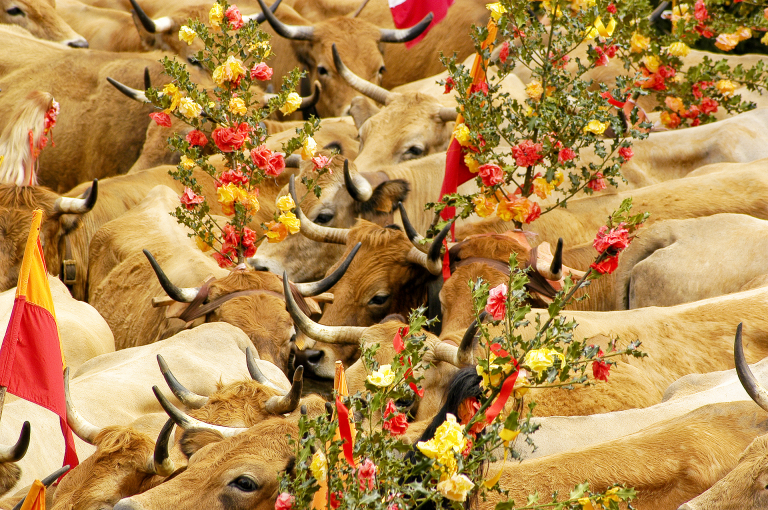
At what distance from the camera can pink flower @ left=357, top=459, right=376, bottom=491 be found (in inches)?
115

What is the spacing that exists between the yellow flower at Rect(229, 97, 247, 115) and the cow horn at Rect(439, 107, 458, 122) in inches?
89.6

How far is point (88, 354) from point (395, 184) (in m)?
2.48

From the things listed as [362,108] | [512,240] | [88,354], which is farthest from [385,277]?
[362,108]

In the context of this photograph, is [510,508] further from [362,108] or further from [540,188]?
[362,108]

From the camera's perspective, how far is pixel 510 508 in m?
2.90

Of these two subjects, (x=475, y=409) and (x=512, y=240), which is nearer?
(x=475, y=409)

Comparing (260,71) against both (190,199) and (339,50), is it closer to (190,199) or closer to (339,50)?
(190,199)

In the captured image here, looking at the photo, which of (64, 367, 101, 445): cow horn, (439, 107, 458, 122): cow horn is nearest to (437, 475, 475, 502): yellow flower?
(64, 367, 101, 445): cow horn

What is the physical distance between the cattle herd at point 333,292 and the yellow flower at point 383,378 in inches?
19.9

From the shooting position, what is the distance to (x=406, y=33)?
34.3ft

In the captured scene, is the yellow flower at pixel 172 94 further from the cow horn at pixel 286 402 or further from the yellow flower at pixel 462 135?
the cow horn at pixel 286 402

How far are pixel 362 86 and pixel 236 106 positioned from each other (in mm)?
3118

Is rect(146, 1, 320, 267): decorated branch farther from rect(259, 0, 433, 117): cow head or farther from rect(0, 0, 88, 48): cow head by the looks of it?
rect(0, 0, 88, 48): cow head

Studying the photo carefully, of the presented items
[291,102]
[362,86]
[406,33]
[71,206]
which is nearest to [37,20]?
[406,33]
